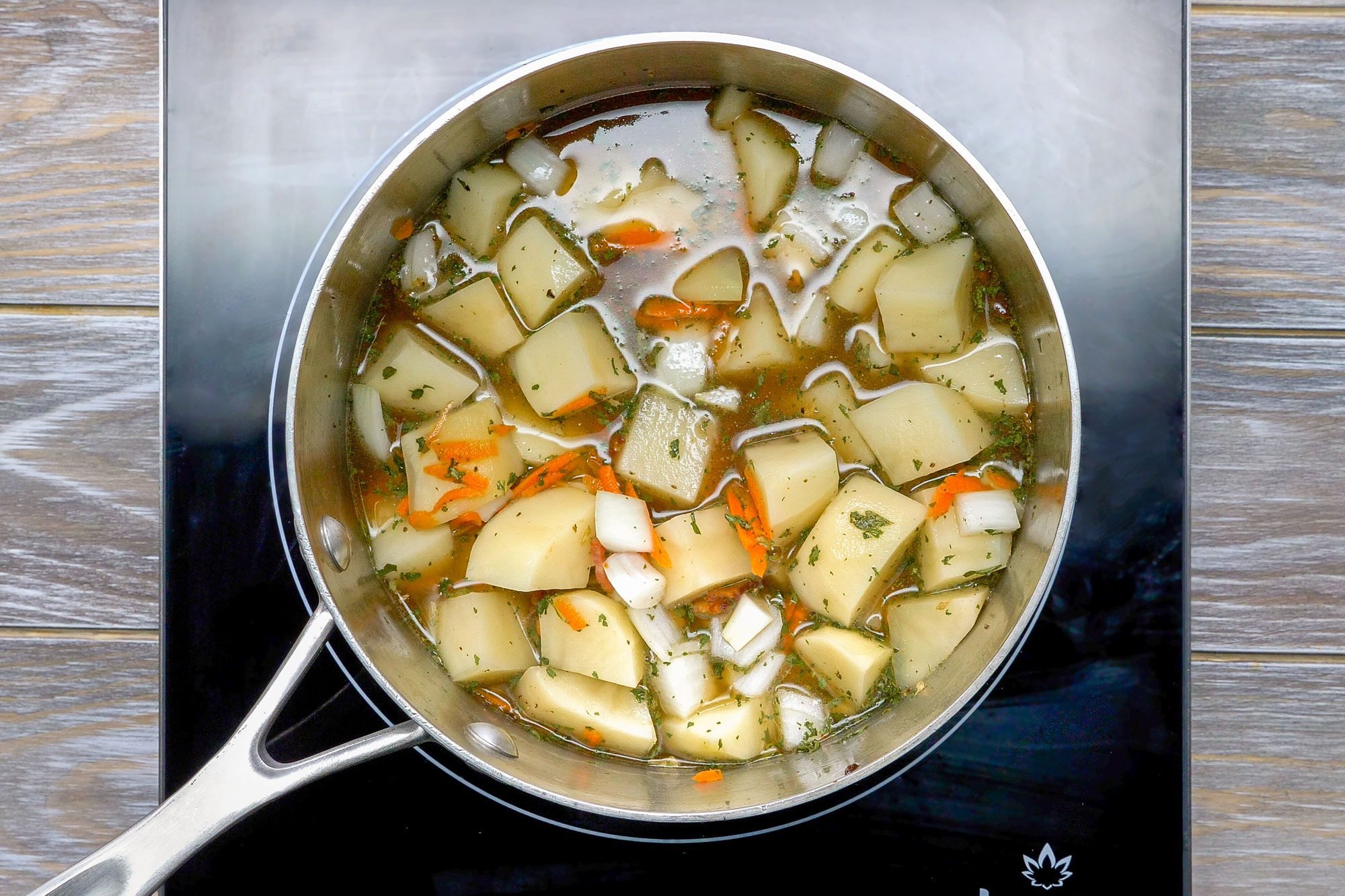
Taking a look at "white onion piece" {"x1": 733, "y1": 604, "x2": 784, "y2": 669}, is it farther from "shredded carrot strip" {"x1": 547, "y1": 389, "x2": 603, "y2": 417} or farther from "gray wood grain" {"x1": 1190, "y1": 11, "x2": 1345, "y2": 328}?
"gray wood grain" {"x1": 1190, "y1": 11, "x2": 1345, "y2": 328}

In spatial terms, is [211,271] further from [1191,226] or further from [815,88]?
[1191,226]

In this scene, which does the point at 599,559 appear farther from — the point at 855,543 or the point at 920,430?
the point at 920,430

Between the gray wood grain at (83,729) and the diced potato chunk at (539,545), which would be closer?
the diced potato chunk at (539,545)

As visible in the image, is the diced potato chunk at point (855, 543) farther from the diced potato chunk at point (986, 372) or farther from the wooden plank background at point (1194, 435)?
the wooden plank background at point (1194, 435)

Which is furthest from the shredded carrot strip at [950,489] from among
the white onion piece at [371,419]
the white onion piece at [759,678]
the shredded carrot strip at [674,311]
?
the white onion piece at [371,419]

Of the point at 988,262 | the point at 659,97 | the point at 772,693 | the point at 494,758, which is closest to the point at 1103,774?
the point at 772,693
